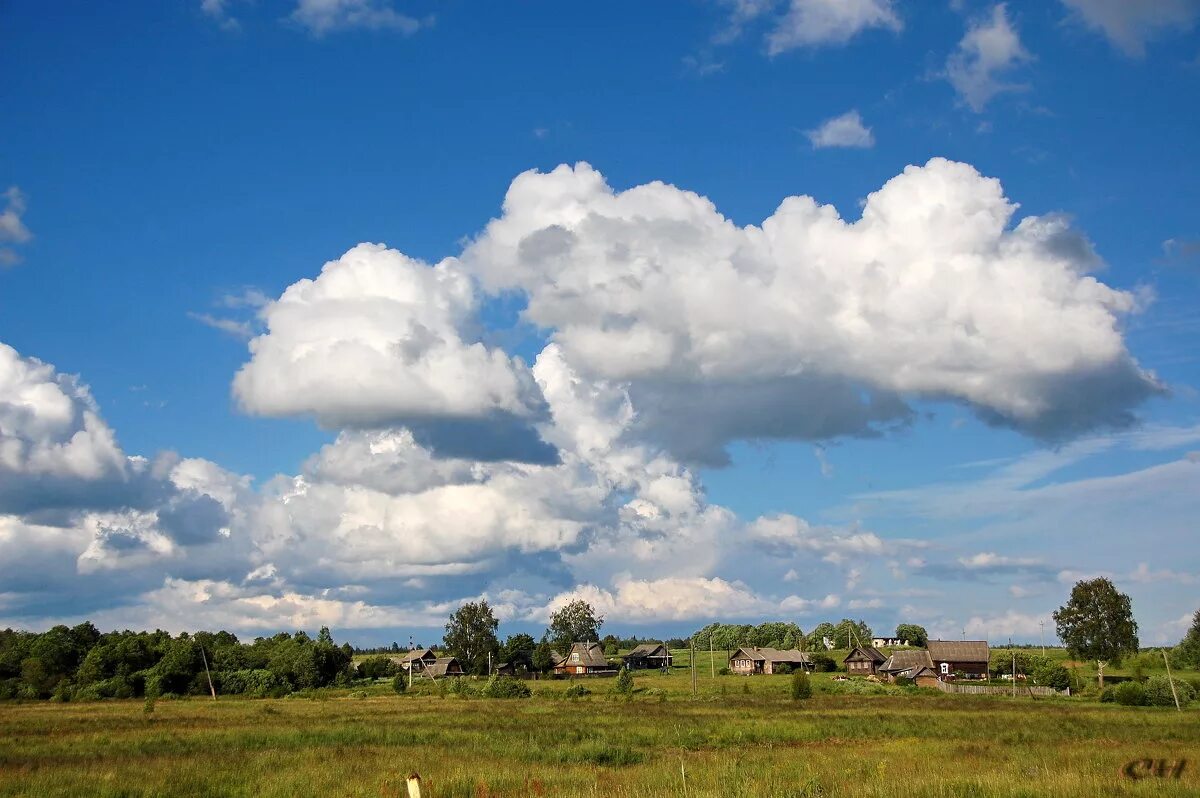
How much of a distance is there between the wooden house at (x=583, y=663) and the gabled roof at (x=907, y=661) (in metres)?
41.8

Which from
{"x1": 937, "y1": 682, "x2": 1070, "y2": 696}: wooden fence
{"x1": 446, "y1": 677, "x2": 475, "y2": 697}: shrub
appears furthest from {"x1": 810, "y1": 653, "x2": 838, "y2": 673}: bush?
{"x1": 446, "y1": 677, "x2": 475, "y2": 697}: shrub

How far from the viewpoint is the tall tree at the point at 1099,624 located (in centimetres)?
10256

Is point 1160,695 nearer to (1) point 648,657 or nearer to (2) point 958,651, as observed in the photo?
(2) point 958,651

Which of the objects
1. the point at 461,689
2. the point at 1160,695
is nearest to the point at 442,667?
the point at 461,689

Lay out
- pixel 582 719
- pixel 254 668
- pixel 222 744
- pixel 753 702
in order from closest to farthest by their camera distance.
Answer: pixel 222 744
pixel 582 719
pixel 753 702
pixel 254 668

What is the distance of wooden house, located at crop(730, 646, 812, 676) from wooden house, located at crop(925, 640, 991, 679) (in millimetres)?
20614

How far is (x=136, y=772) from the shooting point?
87.5ft

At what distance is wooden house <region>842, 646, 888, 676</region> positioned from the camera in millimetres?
118938

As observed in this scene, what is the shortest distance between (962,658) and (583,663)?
52862 millimetres

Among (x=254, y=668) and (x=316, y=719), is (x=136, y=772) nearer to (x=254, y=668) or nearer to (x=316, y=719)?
(x=316, y=719)

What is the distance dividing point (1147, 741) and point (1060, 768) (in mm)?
14477

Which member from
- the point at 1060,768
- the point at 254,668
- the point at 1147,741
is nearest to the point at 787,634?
the point at 254,668

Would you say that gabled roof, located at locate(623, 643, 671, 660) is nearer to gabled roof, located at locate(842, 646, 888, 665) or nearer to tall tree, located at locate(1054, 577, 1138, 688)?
gabled roof, located at locate(842, 646, 888, 665)

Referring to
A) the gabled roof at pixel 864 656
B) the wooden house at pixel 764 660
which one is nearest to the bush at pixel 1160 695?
the gabled roof at pixel 864 656
